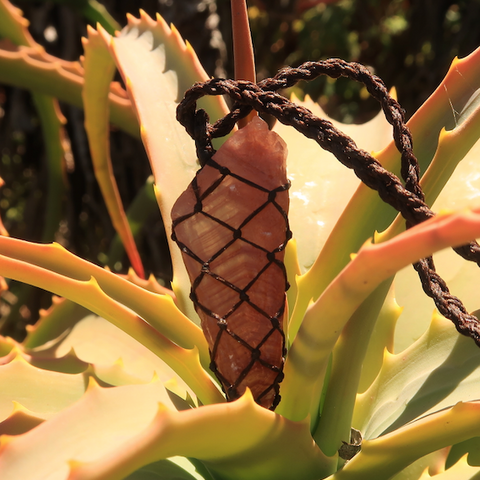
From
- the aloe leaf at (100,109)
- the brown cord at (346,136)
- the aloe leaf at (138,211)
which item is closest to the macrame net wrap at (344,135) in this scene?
the brown cord at (346,136)

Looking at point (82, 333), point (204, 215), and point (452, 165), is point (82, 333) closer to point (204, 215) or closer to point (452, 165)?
point (204, 215)

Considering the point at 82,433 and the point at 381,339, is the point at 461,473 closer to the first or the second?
the point at 381,339

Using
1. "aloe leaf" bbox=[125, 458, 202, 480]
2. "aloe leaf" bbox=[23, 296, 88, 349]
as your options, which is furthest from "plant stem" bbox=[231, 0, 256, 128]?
"aloe leaf" bbox=[23, 296, 88, 349]

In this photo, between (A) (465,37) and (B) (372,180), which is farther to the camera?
(A) (465,37)

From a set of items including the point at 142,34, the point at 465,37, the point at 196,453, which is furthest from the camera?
the point at 465,37

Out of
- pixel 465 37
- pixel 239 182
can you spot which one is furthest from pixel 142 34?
pixel 465 37

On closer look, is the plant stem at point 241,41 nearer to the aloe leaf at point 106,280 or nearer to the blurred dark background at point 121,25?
the aloe leaf at point 106,280

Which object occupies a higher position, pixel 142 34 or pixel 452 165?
pixel 142 34
